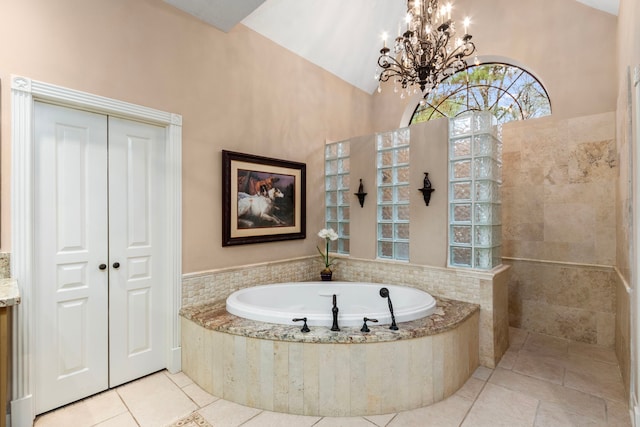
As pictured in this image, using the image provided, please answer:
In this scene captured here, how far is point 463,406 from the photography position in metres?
2.05

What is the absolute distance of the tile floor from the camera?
190cm

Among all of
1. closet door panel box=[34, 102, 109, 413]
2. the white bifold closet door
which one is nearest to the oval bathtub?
the white bifold closet door

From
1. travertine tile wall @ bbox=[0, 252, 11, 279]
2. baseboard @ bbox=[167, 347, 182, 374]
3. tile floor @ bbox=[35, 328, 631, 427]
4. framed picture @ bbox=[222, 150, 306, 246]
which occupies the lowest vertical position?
tile floor @ bbox=[35, 328, 631, 427]

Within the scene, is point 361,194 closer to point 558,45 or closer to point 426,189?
point 426,189

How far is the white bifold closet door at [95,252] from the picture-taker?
2.00 meters

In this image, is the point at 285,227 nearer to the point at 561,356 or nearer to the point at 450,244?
the point at 450,244

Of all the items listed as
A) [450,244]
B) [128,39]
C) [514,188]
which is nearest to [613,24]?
[514,188]

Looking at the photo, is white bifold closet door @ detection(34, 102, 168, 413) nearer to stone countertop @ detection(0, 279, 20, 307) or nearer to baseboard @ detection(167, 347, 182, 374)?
baseboard @ detection(167, 347, 182, 374)

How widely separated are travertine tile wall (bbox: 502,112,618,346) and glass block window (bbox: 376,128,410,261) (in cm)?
133

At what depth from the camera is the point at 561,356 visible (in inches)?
110

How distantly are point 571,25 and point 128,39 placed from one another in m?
4.13

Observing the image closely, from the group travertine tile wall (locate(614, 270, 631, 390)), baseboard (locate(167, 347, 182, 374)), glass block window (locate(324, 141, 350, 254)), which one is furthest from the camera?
glass block window (locate(324, 141, 350, 254))

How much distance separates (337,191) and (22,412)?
311 centimetres

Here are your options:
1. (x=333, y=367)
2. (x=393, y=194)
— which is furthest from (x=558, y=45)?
(x=333, y=367)
